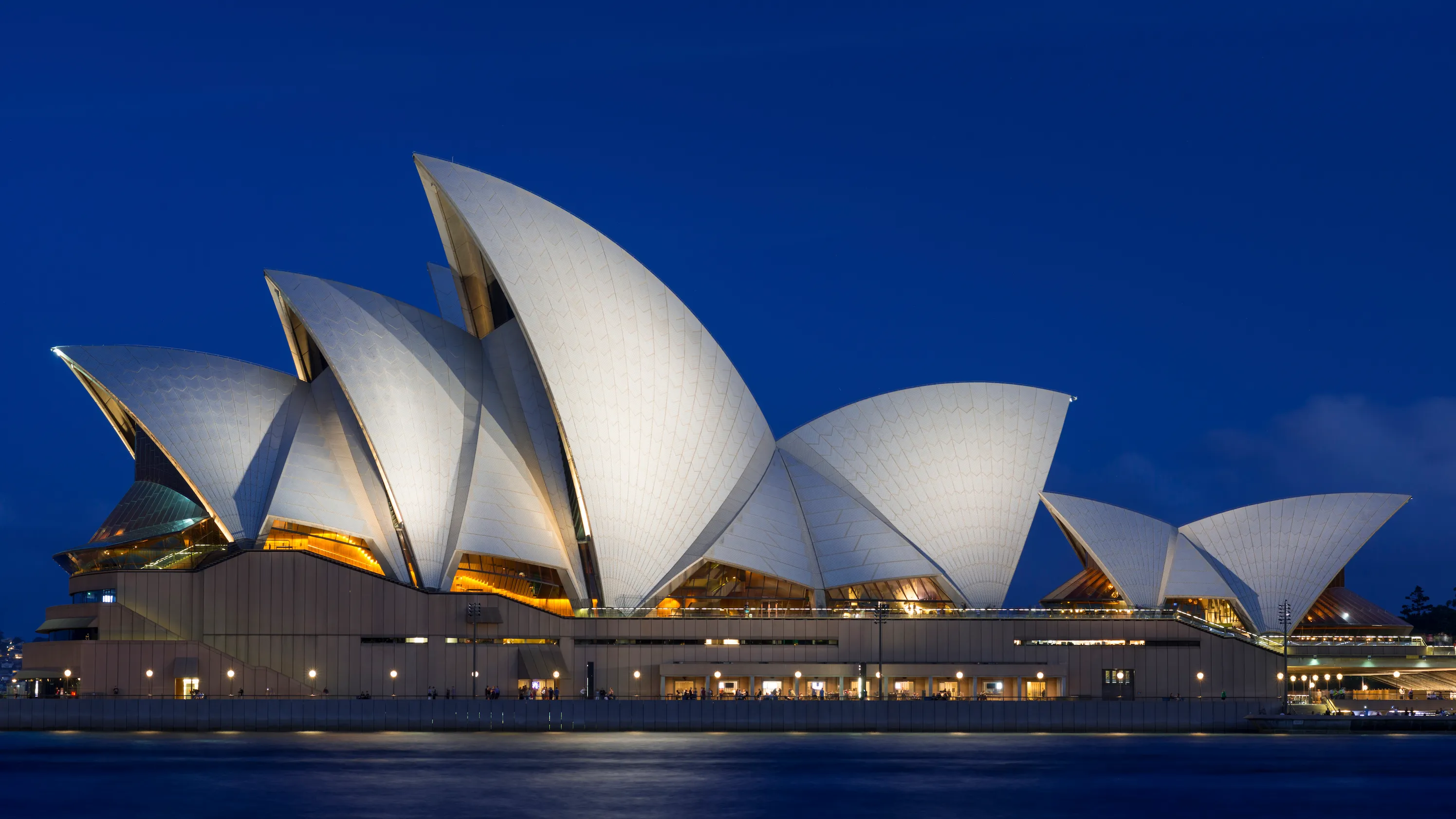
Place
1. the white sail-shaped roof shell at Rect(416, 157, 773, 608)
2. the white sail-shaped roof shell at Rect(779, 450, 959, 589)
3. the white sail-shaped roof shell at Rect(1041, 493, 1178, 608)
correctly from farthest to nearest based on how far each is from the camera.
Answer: the white sail-shaped roof shell at Rect(1041, 493, 1178, 608) < the white sail-shaped roof shell at Rect(779, 450, 959, 589) < the white sail-shaped roof shell at Rect(416, 157, 773, 608)

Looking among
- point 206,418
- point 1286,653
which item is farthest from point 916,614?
point 206,418

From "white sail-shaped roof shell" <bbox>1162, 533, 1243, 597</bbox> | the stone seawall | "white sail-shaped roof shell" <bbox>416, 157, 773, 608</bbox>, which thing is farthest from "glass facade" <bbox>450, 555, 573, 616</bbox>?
"white sail-shaped roof shell" <bbox>1162, 533, 1243, 597</bbox>

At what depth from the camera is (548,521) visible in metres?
57.2

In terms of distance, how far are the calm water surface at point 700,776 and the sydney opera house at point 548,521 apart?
691cm

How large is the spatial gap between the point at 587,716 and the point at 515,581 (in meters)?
8.19

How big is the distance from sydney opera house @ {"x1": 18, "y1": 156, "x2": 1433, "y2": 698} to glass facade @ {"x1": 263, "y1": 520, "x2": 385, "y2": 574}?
0.11 m

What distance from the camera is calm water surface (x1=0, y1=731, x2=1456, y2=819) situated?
29.2m

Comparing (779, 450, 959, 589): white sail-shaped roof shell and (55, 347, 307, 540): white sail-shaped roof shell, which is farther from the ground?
(55, 347, 307, 540): white sail-shaped roof shell

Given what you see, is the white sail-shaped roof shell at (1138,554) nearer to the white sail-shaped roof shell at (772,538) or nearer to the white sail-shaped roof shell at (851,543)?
the white sail-shaped roof shell at (851,543)

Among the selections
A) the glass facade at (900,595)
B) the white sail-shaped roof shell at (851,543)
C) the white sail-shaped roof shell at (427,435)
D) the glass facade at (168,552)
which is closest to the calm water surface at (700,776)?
the glass facade at (168,552)

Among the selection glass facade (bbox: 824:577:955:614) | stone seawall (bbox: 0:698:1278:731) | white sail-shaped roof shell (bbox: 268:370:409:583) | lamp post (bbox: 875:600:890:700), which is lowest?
stone seawall (bbox: 0:698:1278:731)

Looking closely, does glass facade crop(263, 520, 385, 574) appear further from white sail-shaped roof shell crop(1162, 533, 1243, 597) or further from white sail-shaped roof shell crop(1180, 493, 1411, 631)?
white sail-shaped roof shell crop(1180, 493, 1411, 631)

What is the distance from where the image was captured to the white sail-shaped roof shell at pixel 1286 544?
67.0 m

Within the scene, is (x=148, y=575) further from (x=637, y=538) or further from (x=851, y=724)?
(x=851, y=724)
